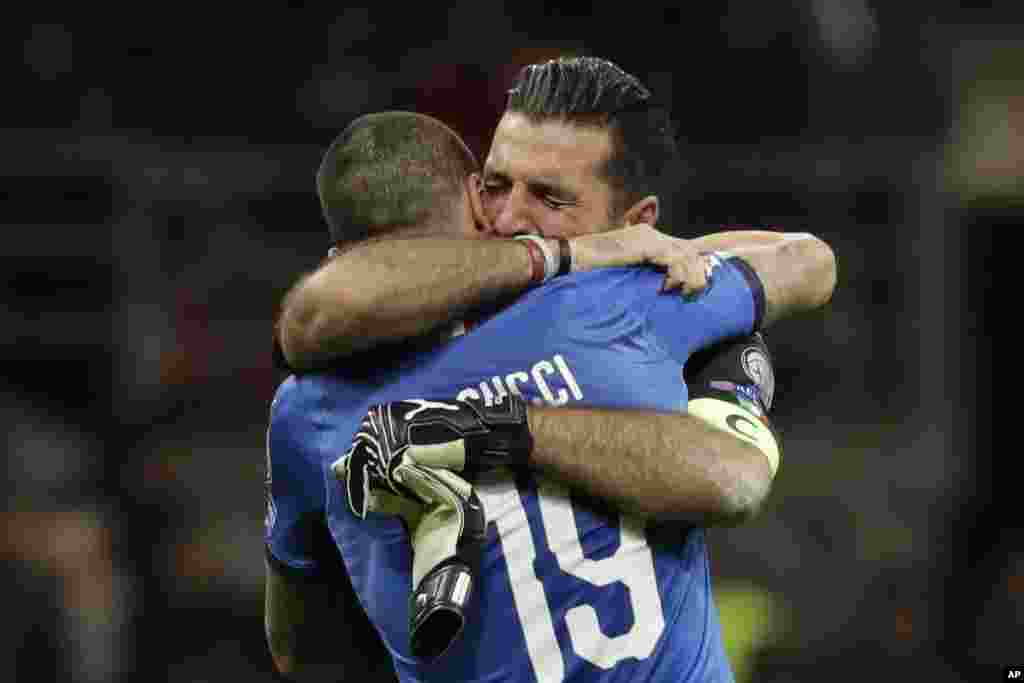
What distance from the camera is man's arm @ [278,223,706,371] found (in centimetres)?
267

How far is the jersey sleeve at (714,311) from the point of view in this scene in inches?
114

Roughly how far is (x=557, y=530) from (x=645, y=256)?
1.80ft

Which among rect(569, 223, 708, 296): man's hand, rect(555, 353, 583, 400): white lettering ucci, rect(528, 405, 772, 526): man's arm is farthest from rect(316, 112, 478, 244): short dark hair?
rect(528, 405, 772, 526): man's arm

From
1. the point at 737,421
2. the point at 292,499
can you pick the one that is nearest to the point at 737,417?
the point at 737,421

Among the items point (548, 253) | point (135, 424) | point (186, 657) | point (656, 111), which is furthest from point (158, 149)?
point (548, 253)

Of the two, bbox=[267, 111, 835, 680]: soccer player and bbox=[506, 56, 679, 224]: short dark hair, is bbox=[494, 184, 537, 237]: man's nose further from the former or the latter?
bbox=[267, 111, 835, 680]: soccer player

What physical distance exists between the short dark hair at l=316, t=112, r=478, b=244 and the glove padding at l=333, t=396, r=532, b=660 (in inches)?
17.0

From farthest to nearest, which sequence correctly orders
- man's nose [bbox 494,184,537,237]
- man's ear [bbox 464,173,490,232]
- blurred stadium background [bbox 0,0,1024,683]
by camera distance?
blurred stadium background [bbox 0,0,1024,683] < man's nose [bbox 494,184,537,237] < man's ear [bbox 464,173,490,232]

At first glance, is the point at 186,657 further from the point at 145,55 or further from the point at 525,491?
the point at 525,491

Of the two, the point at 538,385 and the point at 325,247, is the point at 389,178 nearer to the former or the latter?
the point at 538,385

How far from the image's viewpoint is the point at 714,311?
296 centimetres

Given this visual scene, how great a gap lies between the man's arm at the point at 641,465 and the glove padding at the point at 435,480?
57mm

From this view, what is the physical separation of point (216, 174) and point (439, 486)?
5.17 metres

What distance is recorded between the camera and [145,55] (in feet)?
26.9
